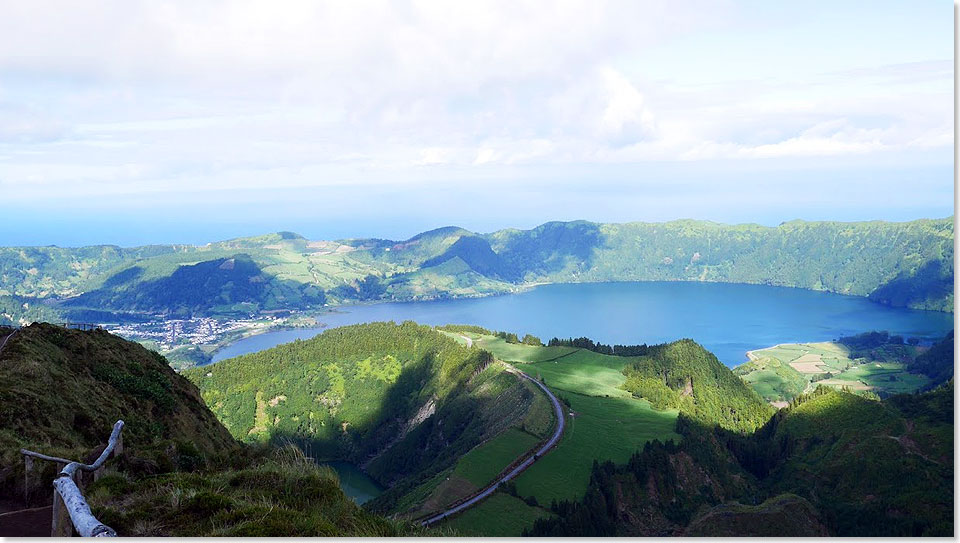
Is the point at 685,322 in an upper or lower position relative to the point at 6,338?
lower

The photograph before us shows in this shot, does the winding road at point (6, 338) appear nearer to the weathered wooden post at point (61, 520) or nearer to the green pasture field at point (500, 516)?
the weathered wooden post at point (61, 520)

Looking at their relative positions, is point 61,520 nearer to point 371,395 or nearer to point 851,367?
point 371,395

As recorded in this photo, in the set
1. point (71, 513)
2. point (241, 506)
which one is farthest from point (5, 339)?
point (71, 513)

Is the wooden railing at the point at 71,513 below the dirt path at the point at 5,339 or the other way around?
the other way around

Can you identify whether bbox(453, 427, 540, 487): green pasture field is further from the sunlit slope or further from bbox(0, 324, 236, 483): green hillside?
bbox(0, 324, 236, 483): green hillside

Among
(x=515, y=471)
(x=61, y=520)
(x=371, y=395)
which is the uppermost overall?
(x=61, y=520)

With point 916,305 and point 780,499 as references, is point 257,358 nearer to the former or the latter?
point 780,499

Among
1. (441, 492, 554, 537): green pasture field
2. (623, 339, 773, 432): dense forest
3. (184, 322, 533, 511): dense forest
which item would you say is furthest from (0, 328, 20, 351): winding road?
(623, 339, 773, 432): dense forest

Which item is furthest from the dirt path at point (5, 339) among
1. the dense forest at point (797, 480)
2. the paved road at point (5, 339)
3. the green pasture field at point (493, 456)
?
the green pasture field at point (493, 456)

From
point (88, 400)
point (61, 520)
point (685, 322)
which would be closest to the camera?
point (61, 520)
